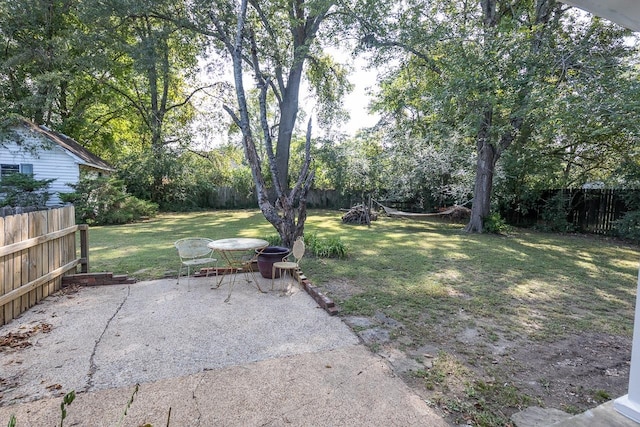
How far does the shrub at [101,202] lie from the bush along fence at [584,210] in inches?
573

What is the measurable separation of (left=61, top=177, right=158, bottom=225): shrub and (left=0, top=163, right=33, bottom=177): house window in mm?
2214

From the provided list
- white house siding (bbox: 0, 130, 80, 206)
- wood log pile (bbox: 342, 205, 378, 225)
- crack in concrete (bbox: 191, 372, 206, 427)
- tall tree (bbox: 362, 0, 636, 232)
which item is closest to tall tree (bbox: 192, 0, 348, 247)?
tall tree (bbox: 362, 0, 636, 232)

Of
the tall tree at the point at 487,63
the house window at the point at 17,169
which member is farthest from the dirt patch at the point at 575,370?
the house window at the point at 17,169

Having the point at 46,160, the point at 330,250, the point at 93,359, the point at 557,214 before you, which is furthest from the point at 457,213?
the point at 46,160

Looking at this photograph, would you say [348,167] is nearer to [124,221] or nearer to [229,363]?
[124,221]

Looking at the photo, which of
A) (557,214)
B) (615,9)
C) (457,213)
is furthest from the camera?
(457,213)

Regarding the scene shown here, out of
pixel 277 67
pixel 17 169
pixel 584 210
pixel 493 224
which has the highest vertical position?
pixel 277 67

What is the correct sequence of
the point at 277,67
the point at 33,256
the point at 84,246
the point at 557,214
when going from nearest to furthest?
the point at 33,256 < the point at 84,246 < the point at 277,67 < the point at 557,214

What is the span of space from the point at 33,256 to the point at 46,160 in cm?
1179

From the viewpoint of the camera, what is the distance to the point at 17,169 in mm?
12203

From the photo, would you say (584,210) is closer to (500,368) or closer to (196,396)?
(500,368)

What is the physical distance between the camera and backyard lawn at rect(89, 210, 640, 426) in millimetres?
2232

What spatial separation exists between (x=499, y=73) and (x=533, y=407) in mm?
6469

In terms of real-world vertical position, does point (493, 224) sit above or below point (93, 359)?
above
